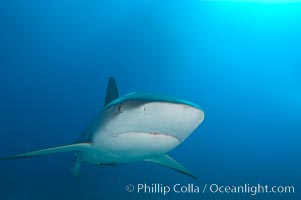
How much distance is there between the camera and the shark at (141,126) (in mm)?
2025

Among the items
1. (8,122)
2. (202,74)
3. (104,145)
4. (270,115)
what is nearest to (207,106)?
(202,74)

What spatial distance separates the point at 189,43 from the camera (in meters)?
14.5

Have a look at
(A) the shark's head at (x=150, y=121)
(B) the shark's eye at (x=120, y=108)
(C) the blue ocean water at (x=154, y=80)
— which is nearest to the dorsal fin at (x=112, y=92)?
(A) the shark's head at (x=150, y=121)

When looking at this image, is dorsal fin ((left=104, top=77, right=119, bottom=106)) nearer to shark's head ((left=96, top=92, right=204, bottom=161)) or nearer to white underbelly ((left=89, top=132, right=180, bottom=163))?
white underbelly ((left=89, top=132, right=180, bottom=163))

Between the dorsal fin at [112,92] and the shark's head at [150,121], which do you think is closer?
the shark's head at [150,121]

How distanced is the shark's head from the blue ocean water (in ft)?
31.0

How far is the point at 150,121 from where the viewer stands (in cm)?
213

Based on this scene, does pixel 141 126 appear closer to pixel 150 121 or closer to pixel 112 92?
pixel 150 121

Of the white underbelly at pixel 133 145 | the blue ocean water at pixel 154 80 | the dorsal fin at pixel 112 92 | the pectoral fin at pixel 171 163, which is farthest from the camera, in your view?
the blue ocean water at pixel 154 80

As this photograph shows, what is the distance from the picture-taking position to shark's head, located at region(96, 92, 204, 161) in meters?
2.01

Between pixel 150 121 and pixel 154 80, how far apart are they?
13.5 m

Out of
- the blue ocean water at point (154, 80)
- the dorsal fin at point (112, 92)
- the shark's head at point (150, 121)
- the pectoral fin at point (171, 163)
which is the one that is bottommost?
the pectoral fin at point (171, 163)

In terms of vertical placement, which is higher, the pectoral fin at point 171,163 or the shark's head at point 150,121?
the shark's head at point 150,121

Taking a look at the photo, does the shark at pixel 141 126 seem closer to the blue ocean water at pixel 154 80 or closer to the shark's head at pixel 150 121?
the shark's head at pixel 150 121
